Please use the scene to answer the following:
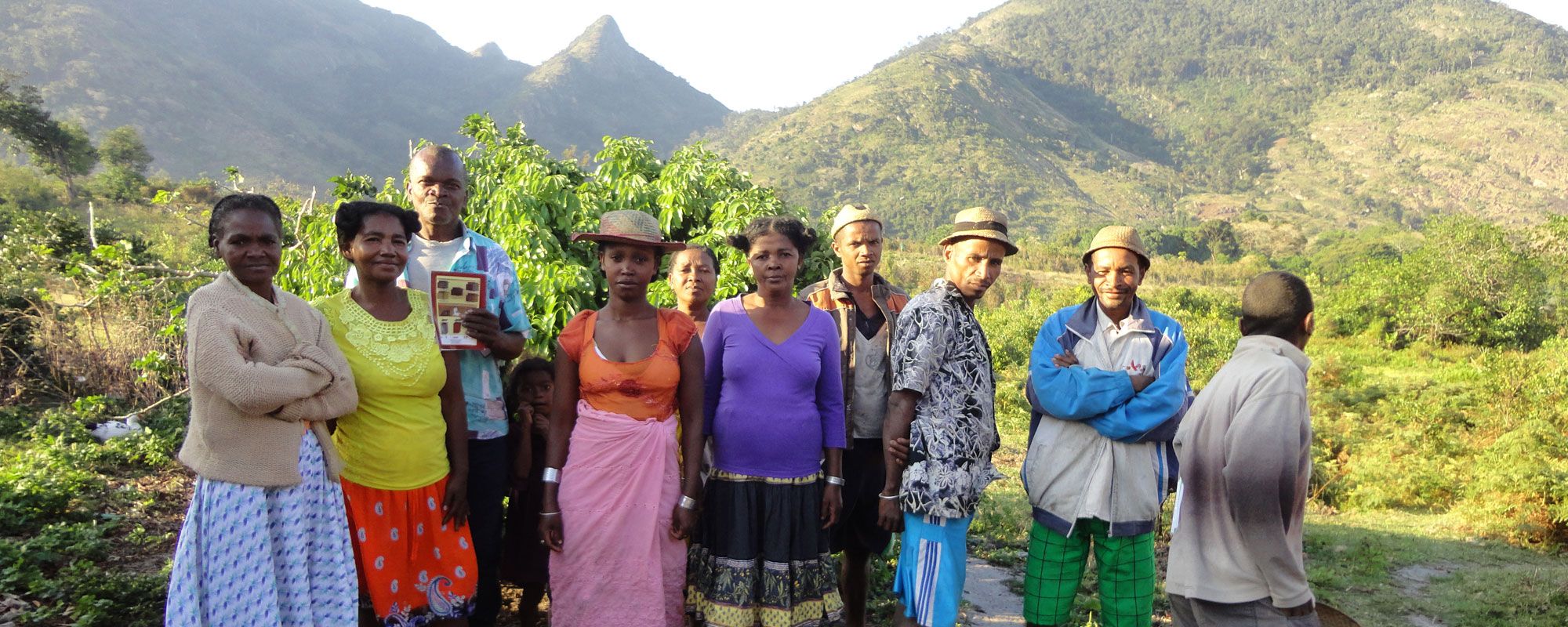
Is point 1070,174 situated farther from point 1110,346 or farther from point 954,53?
point 1110,346

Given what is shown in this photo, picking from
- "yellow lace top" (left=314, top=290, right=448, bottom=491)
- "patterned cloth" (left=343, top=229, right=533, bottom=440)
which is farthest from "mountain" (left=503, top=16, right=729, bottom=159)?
"yellow lace top" (left=314, top=290, right=448, bottom=491)

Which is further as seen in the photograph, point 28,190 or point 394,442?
point 28,190

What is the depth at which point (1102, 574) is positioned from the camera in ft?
10.3

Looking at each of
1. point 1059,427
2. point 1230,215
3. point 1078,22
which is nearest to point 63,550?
point 1059,427

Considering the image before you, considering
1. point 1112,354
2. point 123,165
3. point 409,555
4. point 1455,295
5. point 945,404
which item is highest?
point 123,165

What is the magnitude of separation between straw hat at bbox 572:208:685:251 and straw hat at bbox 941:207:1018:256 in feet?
3.15

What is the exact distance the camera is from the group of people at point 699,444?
8.10 feet

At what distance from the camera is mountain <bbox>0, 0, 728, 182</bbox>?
6253 centimetres

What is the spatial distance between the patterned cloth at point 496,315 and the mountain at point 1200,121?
5044 centimetres

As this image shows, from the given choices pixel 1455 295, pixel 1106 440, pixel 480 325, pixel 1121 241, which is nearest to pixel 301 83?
pixel 1455 295

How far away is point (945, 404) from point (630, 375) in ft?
3.38

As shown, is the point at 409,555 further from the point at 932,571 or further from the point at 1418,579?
the point at 1418,579

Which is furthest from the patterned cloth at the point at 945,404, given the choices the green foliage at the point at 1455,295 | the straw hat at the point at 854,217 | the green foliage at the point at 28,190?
the green foliage at the point at 28,190

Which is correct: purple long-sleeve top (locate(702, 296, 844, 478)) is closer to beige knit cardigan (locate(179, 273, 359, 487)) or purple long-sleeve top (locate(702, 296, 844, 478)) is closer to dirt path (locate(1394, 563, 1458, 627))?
beige knit cardigan (locate(179, 273, 359, 487))
